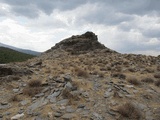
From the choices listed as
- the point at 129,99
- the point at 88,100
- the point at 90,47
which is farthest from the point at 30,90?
the point at 90,47

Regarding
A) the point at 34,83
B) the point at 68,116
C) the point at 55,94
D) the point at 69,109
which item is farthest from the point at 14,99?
the point at 68,116

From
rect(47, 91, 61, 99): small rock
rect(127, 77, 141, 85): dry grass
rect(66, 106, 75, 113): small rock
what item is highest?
rect(127, 77, 141, 85): dry grass

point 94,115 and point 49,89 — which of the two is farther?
point 49,89

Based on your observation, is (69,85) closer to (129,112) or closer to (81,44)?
(129,112)

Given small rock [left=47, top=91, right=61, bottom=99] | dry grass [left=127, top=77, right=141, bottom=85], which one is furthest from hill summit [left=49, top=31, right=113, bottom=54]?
small rock [left=47, top=91, right=61, bottom=99]

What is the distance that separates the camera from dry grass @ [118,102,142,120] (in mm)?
11992

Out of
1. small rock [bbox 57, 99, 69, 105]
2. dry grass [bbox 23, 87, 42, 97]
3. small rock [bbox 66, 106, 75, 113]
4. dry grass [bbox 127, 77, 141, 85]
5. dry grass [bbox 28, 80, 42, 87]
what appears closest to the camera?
small rock [bbox 66, 106, 75, 113]

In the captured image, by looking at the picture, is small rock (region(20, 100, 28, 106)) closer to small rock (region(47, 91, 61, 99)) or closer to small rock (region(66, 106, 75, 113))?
small rock (region(47, 91, 61, 99))

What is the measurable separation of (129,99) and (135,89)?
2.08m

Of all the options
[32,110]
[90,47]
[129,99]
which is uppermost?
[90,47]

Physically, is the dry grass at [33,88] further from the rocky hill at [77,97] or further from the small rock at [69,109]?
the small rock at [69,109]

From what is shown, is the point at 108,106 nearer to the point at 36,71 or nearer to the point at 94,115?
the point at 94,115

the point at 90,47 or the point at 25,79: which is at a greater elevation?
the point at 90,47

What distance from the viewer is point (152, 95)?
1541 centimetres
